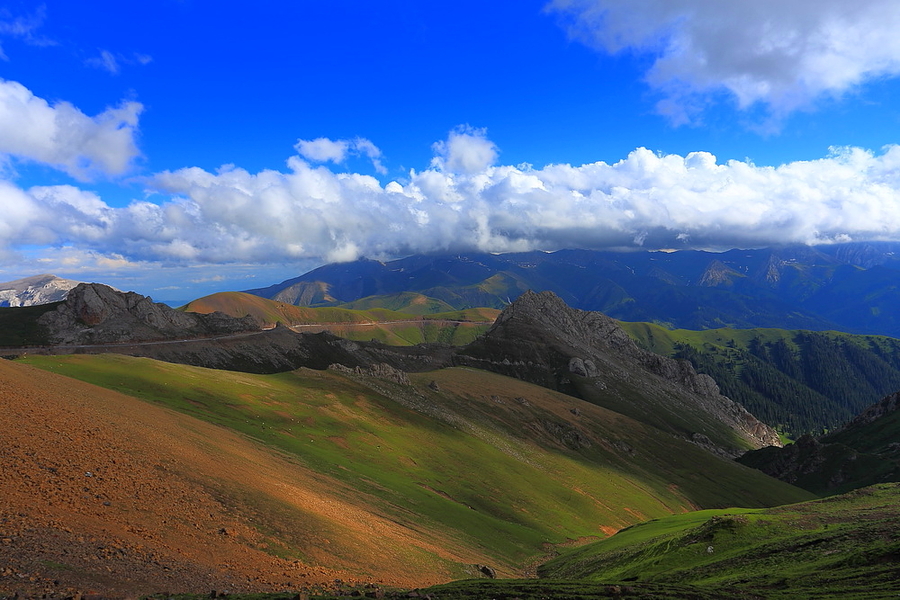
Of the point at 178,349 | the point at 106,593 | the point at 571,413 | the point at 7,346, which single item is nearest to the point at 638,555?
the point at 106,593

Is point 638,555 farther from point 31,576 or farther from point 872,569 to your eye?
point 31,576

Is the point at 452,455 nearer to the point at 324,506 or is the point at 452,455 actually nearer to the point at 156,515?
the point at 324,506

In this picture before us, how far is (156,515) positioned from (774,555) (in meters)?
50.9

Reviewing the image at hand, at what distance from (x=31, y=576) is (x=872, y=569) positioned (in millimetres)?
49884

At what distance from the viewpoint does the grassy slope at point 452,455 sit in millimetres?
72188

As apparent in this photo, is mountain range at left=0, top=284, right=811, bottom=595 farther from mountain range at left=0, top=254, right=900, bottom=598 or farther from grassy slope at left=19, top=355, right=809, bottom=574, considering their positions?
grassy slope at left=19, top=355, right=809, bottom=574

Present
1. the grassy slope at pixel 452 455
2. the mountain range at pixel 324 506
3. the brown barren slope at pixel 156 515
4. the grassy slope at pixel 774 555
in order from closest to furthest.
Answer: the brown barren slope at pixel 156 515
the mountain range at pixel 324 506
the grassy slope at pixel 774 555
the grassy slope at pixel 452 455

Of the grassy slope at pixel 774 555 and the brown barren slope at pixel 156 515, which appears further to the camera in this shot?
the grassy slope at pixel 774 555

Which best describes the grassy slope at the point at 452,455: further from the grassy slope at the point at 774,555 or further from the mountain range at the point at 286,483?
the grassy slope at the point at 774,555

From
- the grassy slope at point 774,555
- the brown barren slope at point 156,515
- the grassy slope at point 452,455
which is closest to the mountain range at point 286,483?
the brown barren slope at point 156,515

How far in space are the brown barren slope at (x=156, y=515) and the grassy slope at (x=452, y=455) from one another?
422cm

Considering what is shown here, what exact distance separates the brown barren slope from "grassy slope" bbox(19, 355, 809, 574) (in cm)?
422

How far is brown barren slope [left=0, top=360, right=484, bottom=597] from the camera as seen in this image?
26812mm

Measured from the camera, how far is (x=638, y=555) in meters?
55.9
